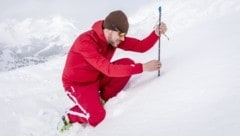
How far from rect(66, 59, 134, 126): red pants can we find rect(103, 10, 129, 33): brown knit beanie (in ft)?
3.35

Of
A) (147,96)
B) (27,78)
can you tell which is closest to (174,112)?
(147,96)

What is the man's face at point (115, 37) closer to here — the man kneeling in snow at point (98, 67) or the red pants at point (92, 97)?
the man kneeling in snow at point (98, 67)

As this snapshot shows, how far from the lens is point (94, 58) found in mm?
5586

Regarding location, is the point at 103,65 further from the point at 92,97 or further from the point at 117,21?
the point at 92,97

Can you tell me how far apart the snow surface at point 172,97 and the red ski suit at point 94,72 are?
0.18m

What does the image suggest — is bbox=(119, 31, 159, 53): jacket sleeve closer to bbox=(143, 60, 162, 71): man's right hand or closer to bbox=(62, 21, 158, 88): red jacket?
bbox=(62, 21, 158, 88): red jacket

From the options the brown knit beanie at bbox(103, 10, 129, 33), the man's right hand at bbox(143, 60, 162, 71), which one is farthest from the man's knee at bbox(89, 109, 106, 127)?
the brown knit beanie at bbox(103, 10, 129, 33)

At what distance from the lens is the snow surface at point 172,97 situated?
391 centimetres

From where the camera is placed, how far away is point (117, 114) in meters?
→ 5.31

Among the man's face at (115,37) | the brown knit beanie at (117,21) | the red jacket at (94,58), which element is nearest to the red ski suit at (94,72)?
the red jacket at (94,58)

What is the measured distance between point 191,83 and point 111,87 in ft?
6.25

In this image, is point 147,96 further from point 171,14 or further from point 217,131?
point 171,14

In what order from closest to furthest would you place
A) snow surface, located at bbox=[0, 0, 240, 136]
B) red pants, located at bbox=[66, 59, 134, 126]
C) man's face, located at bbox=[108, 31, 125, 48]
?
snow surface, located at bbox=[0, 0, 240, 136] → man's face, located at bbox=[108, 31, 125, 48] → red pants, located at bbox=[66, 59, 134, 126]

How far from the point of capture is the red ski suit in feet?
18.1
